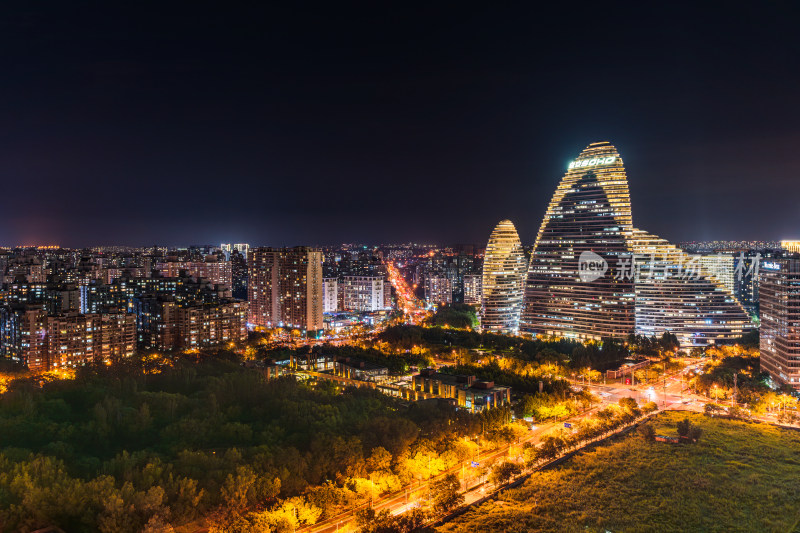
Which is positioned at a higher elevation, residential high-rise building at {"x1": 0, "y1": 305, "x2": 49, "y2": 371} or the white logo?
the white logo

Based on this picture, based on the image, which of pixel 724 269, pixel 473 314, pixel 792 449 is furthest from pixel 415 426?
pixel 724 269

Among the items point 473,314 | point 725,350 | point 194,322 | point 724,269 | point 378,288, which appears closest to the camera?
point 725,350

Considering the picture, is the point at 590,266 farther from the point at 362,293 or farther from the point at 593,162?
the point at 362,293

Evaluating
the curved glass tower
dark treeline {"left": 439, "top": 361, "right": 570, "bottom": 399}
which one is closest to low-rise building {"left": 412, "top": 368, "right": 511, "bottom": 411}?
dark treeline {"left": 439, "top": 361, "right": 570, "bottom": 399}

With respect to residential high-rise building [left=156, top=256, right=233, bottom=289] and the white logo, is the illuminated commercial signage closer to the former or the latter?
the white logo

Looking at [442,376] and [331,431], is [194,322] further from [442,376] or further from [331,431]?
[331,431]

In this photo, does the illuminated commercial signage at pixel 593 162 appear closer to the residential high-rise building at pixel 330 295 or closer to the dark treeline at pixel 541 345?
the dark treeline at pixel 541 345

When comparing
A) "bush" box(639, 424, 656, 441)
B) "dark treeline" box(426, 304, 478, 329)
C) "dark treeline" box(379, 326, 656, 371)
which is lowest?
"bush" box(639, 424, 656, 441)
